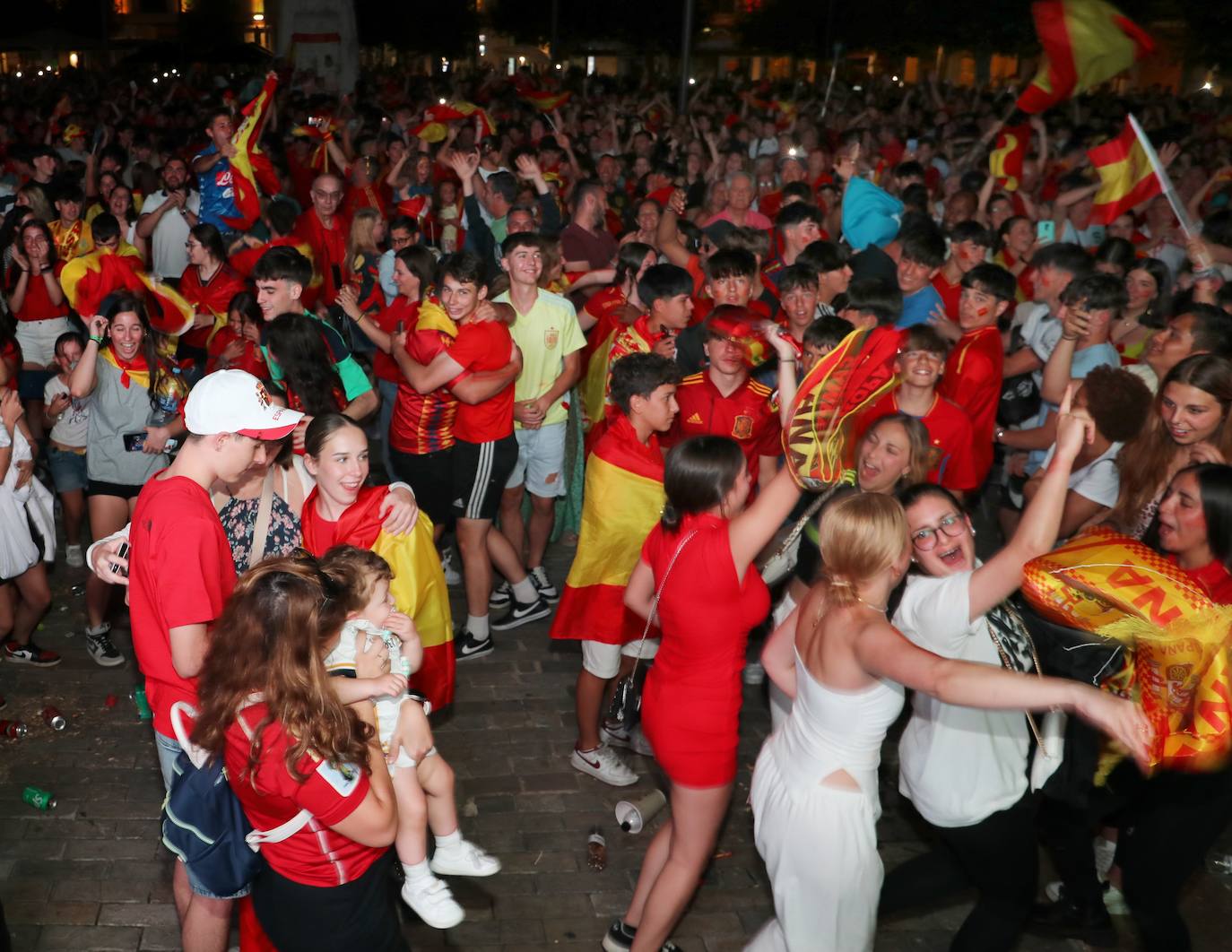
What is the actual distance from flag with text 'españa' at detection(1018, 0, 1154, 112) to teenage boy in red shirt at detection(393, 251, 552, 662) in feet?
13.4

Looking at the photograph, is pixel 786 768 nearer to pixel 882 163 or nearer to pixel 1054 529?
pixel 1054 529

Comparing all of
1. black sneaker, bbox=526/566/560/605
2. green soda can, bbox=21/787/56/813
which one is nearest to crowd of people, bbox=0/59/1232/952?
black sneaker, bbox=526/566/560/605

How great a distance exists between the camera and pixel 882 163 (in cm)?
1276

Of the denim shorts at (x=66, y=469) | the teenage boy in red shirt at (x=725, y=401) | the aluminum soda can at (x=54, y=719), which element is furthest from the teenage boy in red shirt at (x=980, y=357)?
the denim shorts at (x=66, y=469)

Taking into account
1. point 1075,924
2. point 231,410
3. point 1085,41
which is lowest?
point 1075,924

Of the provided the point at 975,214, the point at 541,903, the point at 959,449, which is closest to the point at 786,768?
the point at 541,903

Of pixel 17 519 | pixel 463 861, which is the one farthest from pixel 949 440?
pixel 17 519

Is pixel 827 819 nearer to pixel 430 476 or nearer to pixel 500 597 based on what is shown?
pixel 430 476

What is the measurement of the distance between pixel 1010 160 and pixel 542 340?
6864 millimetres

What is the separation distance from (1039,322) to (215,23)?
55.7 metres

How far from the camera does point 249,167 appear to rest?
8719 millimetres

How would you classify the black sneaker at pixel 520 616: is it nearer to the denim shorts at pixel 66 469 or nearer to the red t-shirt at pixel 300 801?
the denim shorts at pixel 66 469

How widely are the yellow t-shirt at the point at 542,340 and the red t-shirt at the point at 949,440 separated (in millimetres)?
2109

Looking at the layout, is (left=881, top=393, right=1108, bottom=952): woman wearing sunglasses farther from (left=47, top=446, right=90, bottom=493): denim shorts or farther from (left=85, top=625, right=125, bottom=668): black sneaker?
(left=47, top=446, right=90, bottom=493): denim shorts
